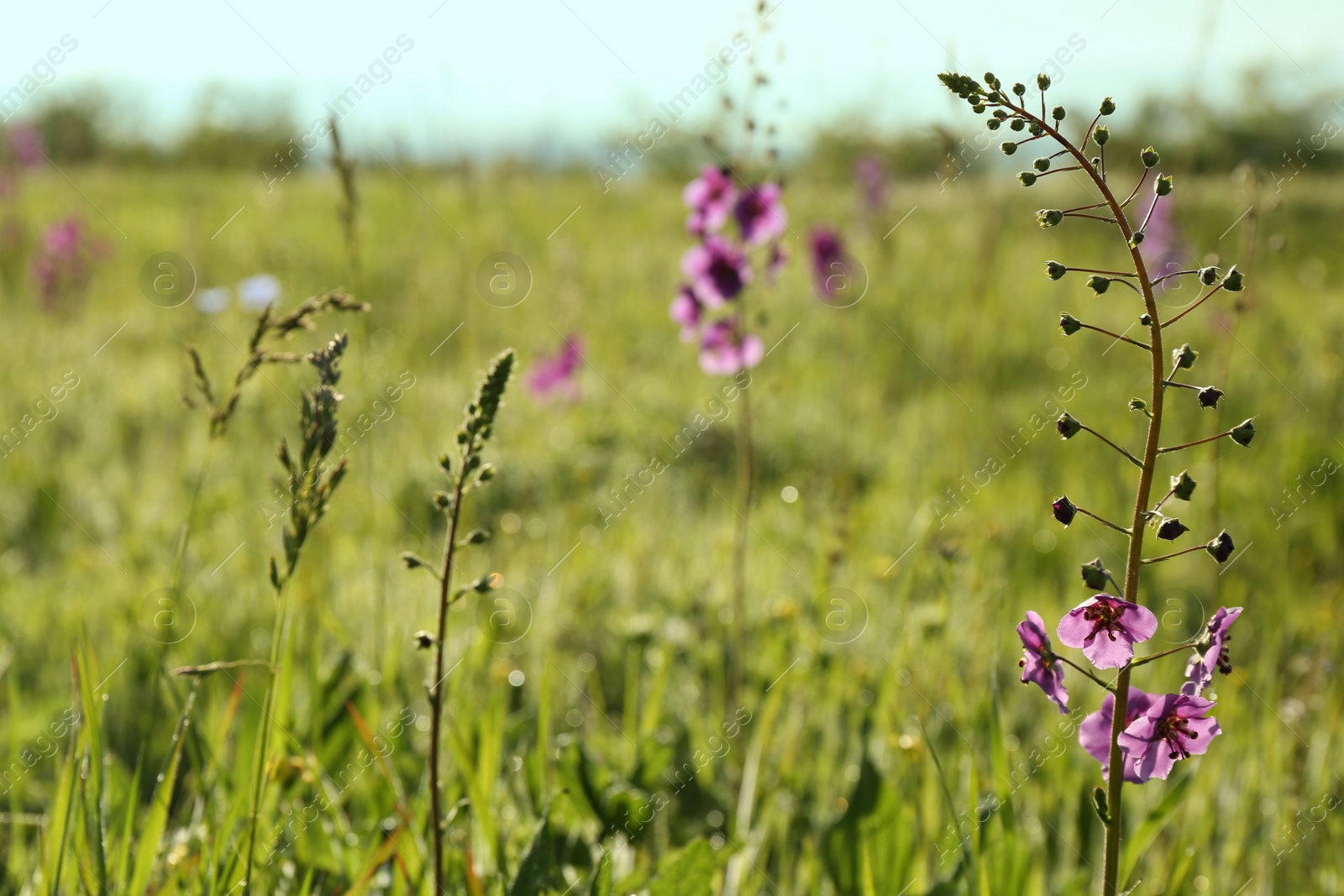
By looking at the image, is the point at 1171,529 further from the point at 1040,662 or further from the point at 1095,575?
the point at 1040,662

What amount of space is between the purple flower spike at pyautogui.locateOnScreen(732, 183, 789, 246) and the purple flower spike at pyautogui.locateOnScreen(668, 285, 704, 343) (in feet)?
0.73

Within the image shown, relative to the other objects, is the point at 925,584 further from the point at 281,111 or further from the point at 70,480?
the point at 281,111

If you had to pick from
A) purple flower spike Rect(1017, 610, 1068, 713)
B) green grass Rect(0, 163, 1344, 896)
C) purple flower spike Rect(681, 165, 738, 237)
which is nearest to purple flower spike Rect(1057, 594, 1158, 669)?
purple flower spike Rect(1017, 610, 1068, 713)

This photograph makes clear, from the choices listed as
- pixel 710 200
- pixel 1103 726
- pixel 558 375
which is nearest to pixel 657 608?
pixel 710 200

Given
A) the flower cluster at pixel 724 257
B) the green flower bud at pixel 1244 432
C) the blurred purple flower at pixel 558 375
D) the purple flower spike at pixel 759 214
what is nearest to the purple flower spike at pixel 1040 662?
the green flower bud at pixel 1244 432

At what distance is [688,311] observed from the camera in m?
2.61

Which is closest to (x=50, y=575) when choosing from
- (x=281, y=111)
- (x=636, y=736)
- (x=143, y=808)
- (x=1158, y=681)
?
(x=143, y=808)

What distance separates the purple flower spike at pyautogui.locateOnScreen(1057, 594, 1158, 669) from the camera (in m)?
0.98

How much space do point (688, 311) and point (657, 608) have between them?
2.94ft

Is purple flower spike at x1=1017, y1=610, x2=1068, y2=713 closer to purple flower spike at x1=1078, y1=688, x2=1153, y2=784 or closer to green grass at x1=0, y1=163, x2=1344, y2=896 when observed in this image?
purple flower spike at x1=1078, y1=688, x2=1153, y2=784

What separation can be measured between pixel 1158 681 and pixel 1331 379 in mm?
3181

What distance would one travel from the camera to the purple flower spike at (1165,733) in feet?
3.27

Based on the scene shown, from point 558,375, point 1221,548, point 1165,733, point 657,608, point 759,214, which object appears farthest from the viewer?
point 558,375

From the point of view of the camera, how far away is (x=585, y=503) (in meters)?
3.82
